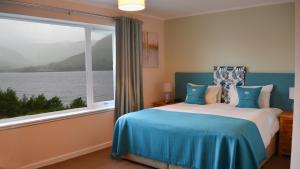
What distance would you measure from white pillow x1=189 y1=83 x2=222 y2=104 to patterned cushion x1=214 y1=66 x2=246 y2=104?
0.31ft

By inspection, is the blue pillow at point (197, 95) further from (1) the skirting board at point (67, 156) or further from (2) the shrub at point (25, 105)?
(2) the shrub at point (25, 105)

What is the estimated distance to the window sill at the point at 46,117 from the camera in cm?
319

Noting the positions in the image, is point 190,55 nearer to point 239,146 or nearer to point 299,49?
point 239,146

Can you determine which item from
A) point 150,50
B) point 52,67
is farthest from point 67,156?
point 150,50

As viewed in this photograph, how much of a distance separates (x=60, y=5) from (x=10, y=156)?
2.10m

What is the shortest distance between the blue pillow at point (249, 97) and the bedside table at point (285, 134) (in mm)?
428

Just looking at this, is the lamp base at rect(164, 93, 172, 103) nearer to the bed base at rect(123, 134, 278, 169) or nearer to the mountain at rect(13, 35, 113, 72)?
the mountain at rect(13, 35, 113, 72)

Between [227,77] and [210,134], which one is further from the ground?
[227,77]

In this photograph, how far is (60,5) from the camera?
359cm

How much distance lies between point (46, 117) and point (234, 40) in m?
3.37

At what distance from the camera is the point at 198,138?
2885mm

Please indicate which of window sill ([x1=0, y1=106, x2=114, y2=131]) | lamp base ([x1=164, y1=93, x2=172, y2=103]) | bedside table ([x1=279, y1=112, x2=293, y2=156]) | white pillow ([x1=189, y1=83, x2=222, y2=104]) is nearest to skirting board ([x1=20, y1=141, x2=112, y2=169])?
window sill ([x1=0, y1=106, x2=114, y2=131])

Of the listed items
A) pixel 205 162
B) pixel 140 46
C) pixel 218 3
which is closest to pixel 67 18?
pixel 140 46

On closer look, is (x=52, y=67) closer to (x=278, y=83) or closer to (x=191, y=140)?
(x=191, y=140)
